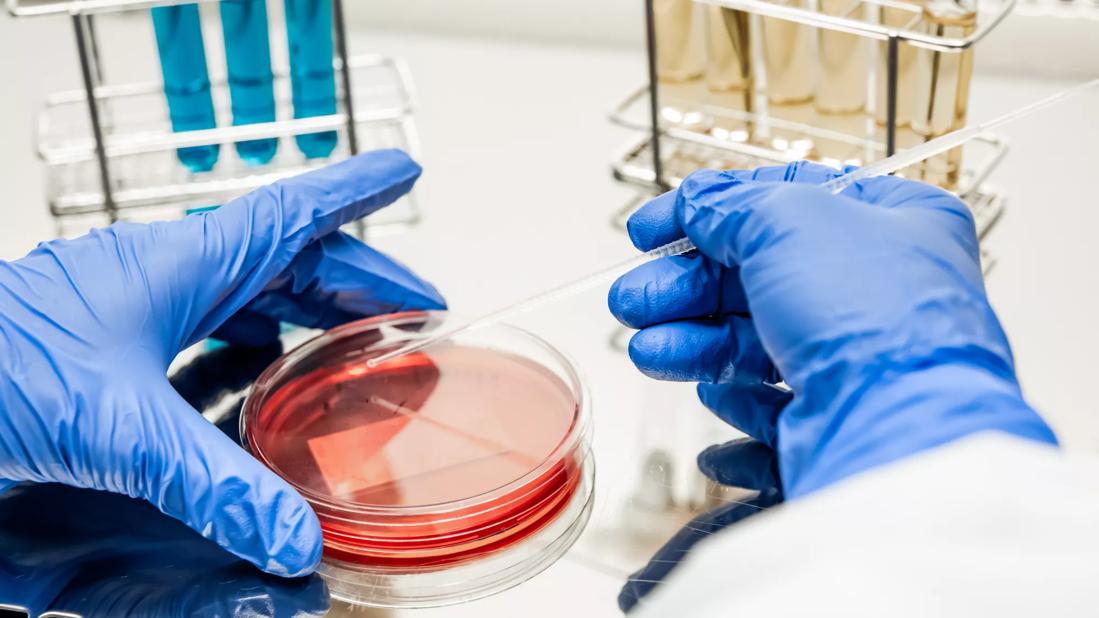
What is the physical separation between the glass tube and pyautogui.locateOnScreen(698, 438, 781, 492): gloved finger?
54 centimetres

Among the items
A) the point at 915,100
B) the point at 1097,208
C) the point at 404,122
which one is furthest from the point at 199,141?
the point at 1097,208

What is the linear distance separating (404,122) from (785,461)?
1.16 meters

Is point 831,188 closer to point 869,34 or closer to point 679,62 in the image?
point 869,34

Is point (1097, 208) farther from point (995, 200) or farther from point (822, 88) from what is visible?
point (822, 88)

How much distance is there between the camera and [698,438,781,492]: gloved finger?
1.42 m

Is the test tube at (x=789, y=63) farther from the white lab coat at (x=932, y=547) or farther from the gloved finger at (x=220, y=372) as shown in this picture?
the white lab coat at (x=932, y=547)

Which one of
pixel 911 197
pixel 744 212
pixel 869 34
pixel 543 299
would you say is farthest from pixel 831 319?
pixel 869 34

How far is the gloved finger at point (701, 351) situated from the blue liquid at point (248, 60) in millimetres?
798

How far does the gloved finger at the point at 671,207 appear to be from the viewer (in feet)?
4.75

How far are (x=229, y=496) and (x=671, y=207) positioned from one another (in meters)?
0.61

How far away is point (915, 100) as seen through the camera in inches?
67.6

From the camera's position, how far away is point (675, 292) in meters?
1.40

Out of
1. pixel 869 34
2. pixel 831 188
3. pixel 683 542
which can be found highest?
pixel 869 34

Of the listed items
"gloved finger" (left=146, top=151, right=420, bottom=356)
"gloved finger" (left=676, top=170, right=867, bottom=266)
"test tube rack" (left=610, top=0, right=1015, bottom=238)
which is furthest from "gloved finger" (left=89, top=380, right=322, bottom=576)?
"test tube rack" (left=610, top=0, right=1015, bottom=238)
